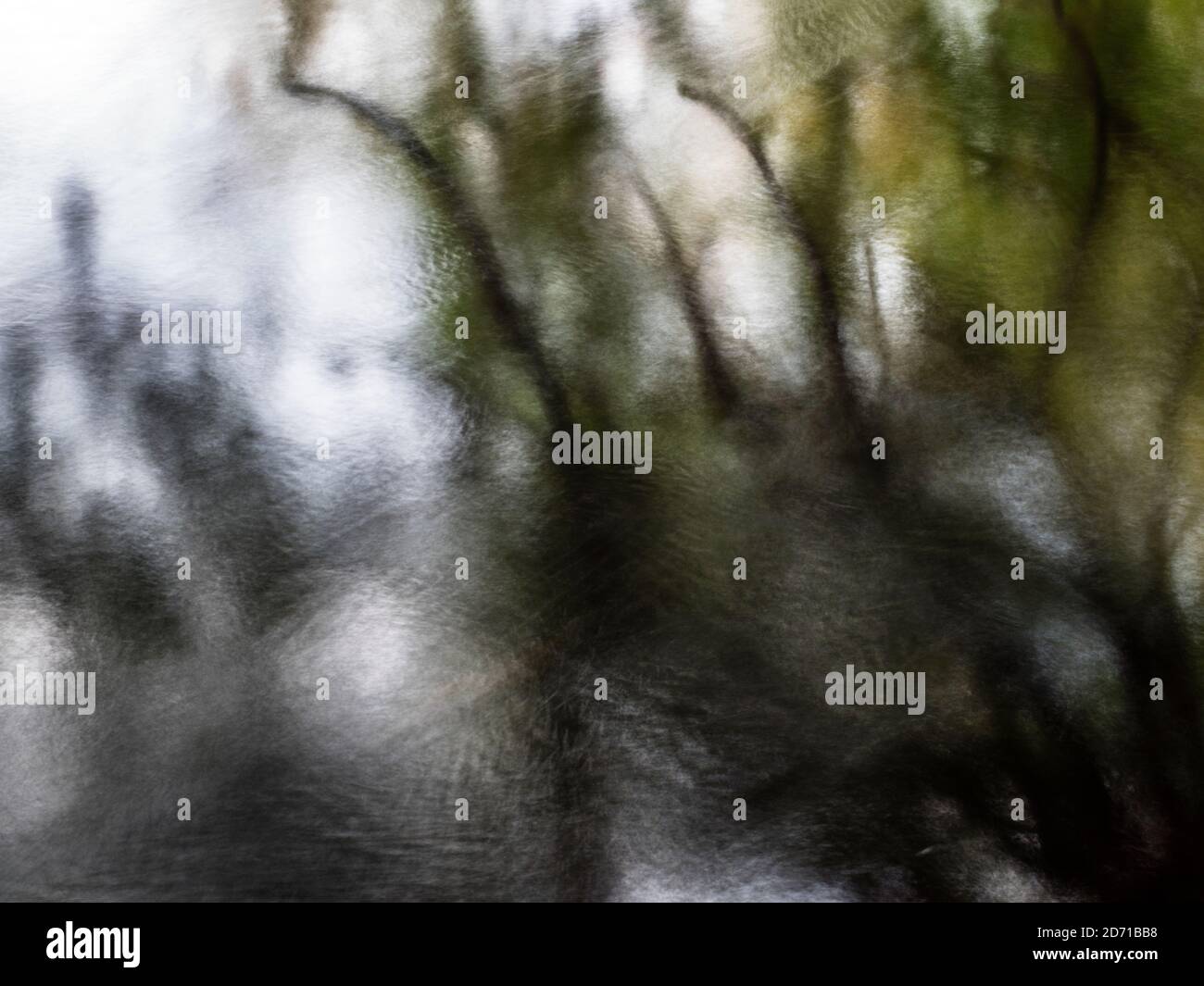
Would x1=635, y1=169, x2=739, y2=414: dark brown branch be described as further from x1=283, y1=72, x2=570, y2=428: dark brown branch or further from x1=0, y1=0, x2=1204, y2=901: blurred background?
x1=283, y1=72, x2=570, y2=428: dark brown branch

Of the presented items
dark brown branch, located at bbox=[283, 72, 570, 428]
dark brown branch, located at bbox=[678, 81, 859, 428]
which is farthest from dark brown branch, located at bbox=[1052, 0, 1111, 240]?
dark brown branch, located at bbox=[283, 72, 570, 428]

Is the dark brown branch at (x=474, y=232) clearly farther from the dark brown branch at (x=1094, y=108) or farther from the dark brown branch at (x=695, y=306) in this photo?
the dark brown branch at (x=1094, y=108)

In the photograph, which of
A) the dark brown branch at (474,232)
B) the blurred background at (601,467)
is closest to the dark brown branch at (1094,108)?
the blurred background at (601,467)

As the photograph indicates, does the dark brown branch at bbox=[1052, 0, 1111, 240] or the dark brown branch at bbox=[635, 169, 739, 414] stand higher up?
the dark brown branch at bbox=[1052, 0, 1111, 240]

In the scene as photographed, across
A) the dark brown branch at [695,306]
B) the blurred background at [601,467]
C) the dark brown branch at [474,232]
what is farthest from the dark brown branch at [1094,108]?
the dark brown branch at [474,232]

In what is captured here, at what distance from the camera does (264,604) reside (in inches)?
149

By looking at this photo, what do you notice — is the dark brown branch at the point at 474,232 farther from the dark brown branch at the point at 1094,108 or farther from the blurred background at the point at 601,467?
the dark brown branch at the point at 1094,108

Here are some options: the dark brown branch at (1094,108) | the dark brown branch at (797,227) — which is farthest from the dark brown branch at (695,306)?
the dark brown branch at (1094,108)

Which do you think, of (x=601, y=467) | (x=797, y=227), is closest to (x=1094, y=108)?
(x=797, y=227)

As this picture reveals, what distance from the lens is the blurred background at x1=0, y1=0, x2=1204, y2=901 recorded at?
12.3 feet

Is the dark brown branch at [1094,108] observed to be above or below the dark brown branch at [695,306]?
above

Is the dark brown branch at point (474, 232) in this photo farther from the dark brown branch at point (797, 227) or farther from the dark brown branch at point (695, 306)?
the dark brown branch at point (797, 227)

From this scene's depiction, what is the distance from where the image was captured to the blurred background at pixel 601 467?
12.3 feet

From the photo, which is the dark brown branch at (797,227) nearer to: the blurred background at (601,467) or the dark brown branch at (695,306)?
the blurred background at (601,467)
